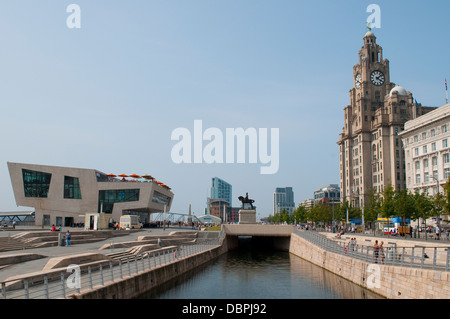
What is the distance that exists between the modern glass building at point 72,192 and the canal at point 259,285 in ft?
150

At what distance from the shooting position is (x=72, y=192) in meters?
81.2

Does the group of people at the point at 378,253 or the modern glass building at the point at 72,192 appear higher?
the modern glass building at the point at 72,192

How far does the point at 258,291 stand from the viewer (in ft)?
94.1

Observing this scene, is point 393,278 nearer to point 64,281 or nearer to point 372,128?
point 64,281

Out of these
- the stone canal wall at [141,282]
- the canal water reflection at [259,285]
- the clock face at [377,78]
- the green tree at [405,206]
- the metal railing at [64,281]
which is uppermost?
the clock face at [377,78]

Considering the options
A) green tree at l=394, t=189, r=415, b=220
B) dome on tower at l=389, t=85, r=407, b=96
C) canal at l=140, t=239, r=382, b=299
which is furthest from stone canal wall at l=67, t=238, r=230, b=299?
dome on tower at l=389, t=85, r=407, b=96

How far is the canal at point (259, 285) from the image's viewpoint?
88.2ft

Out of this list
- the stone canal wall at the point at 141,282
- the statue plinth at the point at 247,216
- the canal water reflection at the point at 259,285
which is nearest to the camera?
the stone canal wall at the point at 141,282

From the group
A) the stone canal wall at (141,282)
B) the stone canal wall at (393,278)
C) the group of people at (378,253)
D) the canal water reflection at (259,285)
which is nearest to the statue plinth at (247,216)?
the canal water reflection at (259,285)

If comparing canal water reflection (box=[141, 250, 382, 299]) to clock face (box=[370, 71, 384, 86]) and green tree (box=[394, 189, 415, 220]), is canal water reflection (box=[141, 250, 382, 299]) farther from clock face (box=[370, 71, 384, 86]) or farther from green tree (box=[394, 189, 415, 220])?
clock face (box=[370, 71, 384, 86])

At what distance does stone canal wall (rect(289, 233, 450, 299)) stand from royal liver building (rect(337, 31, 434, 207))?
79.8m

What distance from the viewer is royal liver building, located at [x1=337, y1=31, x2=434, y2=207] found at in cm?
11044

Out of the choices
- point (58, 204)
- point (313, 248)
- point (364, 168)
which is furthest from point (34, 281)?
point (364, 168)

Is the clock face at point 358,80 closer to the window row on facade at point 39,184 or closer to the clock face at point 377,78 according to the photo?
the clock face at point 377,78
